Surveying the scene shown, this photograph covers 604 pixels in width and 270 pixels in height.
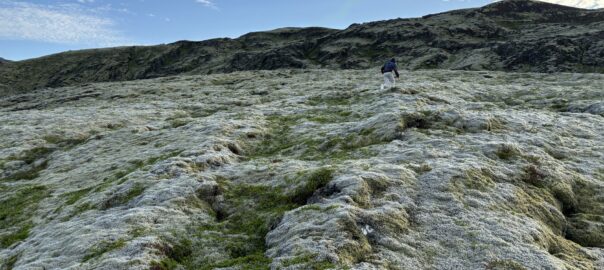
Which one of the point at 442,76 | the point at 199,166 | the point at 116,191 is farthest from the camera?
the point at 442,76

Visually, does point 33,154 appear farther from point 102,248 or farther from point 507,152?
point 507,152

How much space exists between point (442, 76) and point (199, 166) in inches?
2566

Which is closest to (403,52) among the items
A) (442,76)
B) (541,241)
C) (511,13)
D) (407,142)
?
(511,13)

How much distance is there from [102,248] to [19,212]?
12.9 m

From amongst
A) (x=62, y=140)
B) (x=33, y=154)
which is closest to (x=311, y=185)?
(x=33, y=154)

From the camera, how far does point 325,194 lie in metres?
22.0

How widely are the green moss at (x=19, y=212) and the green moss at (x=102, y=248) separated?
767 cm

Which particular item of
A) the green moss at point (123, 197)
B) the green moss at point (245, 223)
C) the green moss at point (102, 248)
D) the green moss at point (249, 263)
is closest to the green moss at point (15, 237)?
the green moss at point (123, 197)

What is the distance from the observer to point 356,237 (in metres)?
17.4

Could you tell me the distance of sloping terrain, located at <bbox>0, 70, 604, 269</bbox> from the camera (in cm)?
1733

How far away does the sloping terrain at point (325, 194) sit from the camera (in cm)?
1733

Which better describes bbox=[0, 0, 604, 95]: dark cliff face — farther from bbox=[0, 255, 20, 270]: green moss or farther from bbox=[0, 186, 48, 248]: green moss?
bbox=[0, 255, 20, 270]: green moss

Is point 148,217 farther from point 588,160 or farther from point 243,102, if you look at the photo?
point 243,102

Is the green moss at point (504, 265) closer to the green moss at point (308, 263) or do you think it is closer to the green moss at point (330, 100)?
the green moss at point (308, 263)
